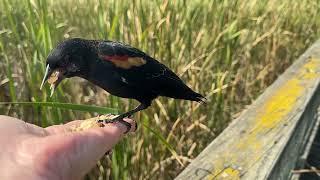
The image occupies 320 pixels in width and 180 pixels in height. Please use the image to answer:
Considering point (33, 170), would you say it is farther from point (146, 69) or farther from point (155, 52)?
point (155, 52)

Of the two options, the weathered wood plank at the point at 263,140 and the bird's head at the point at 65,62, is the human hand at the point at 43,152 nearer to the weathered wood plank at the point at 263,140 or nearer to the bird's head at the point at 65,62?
the bird's head at the point at 65,62

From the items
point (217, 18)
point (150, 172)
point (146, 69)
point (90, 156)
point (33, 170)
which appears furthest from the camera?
point (217, 18)

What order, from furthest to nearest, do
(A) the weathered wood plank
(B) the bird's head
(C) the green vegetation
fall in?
1. (C) the green vegetation
2. (A) the weathered wood plank
3. (B) the bird's head

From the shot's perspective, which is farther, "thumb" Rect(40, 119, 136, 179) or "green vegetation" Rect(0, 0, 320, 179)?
"green vegetation" Rect(0, 0, 320, 179)

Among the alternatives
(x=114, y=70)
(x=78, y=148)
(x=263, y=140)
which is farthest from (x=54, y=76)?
(x=263, y=140)

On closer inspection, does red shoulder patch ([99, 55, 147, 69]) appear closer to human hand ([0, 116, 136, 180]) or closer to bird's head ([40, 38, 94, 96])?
bird's head ([40, 38, 94, 96])

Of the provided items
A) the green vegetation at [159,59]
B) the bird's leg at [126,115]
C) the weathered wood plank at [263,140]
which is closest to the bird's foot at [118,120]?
the bird's leg at [126,115]

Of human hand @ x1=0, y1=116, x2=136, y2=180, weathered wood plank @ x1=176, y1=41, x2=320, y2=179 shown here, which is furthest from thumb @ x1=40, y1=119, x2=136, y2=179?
weathered wood plank @ x1=176, y1=41, x2=320, y2=179

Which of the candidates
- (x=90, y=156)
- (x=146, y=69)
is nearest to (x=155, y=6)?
(x=146, y=69)
